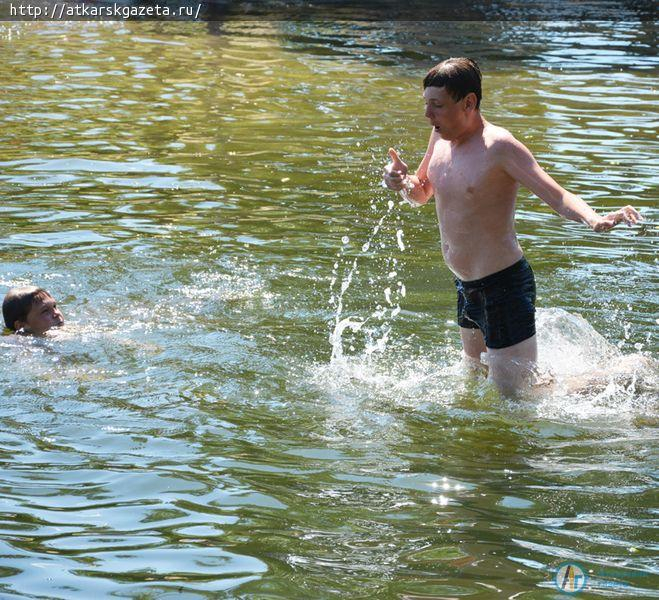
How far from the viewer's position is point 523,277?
6.20m

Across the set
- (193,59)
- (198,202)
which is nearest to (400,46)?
(193,59)

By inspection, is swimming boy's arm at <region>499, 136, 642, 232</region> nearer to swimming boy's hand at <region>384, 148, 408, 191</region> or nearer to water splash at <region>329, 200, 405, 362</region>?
swimming boy's hand at <region>384, 148, 408, 191</region>

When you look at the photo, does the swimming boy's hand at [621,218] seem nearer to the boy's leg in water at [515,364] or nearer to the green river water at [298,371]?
the boy's leg in water at [515,364]

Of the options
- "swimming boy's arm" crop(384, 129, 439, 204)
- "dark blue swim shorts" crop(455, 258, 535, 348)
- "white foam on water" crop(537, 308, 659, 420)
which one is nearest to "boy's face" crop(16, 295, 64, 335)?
"swimming boy's arm" crop(384, 129, 439, 204)

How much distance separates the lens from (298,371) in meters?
7.12

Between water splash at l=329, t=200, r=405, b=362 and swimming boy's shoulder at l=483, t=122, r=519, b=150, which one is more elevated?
swimming boy's shoulder at l=483, t=122, r=519, b=150

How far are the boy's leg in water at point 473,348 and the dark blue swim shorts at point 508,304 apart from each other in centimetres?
35

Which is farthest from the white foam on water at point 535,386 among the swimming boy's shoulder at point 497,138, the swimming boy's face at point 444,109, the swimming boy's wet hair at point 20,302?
the swimming boy's wet hair at point 20,302

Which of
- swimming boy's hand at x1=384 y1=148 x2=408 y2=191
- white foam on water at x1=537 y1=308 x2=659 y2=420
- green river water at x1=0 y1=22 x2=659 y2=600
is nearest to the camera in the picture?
green river water at x1=0 y1=22 x2=659 y2=600

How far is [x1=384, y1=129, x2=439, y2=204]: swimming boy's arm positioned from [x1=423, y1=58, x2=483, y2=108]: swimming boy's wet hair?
17.8 inches

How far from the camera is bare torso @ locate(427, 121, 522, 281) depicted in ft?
19.8

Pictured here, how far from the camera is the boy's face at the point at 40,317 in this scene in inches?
304

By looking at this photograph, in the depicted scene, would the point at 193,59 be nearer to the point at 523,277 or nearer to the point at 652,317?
the point at 652,317

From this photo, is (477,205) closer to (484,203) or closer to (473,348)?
(484,203)
